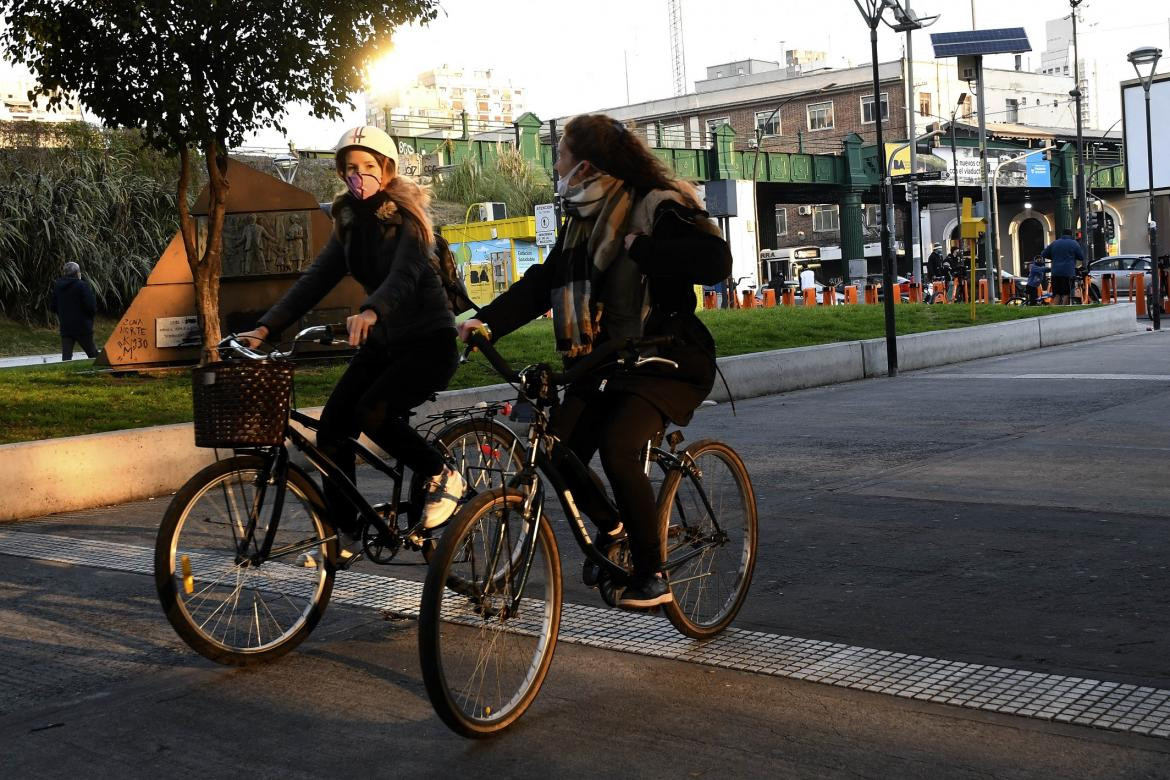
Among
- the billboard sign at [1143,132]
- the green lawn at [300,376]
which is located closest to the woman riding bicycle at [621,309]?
the green lawn at [300,376]

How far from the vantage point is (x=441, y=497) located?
504cm

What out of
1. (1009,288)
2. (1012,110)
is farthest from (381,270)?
(1012,110)

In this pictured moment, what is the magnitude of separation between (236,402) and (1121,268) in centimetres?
3732

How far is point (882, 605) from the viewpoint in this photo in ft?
17.4

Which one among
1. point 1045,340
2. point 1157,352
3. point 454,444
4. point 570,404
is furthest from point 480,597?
point 1045,340

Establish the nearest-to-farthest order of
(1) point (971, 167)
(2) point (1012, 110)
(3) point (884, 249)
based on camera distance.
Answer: (3) point (884, 249) < (1) point (971, 167) < (2) point (1012, 110)

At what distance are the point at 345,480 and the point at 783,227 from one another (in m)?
81.0

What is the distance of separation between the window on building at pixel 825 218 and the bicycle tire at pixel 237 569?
7818cm

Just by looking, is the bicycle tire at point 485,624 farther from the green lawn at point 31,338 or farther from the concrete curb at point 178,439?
the green lawn at point 31,338

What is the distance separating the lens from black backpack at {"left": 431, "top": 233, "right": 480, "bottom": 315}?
17.2 feet

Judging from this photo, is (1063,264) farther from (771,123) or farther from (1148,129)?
(771,123)

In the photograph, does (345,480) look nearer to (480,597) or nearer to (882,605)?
(480,597)

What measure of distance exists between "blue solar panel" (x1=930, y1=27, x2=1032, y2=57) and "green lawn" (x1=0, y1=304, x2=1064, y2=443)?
32.8 feet

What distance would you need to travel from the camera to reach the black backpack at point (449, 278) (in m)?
5.23
